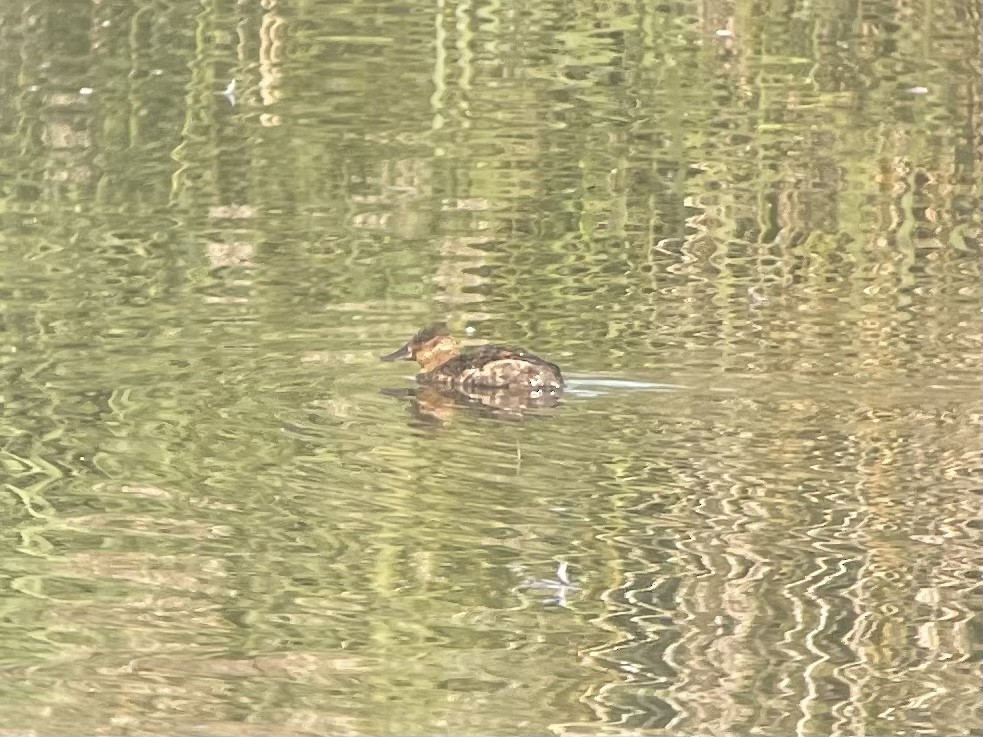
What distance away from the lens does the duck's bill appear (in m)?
7.92

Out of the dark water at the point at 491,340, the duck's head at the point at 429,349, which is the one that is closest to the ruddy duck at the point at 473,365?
the duck's head at the point at 429,349

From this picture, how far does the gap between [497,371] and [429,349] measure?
1.01ft

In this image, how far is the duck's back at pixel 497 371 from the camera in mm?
7422

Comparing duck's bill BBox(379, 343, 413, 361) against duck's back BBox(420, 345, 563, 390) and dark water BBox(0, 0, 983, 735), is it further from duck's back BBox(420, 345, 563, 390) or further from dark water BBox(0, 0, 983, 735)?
duck's back BBox(420, 345, 563, 390)

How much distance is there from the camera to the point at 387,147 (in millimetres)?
11070

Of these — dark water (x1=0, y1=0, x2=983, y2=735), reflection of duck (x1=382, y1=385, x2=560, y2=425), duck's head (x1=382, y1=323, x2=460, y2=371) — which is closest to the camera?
dark water (x1=0, y1=0, x2=983, y2=735)

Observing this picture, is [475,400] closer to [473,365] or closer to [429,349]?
[473,365]

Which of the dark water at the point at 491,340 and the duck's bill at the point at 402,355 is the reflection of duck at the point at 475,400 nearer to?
the dark water at the point at 491,340

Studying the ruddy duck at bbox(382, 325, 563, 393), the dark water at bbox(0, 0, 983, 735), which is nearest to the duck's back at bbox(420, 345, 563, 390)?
the ruddy duck at bbox(382, 325, 563, 393)

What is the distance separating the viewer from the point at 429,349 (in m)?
7.84

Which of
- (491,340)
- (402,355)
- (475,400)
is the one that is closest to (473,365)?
(475,400)

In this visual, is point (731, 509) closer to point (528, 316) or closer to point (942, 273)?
point (528, 316)

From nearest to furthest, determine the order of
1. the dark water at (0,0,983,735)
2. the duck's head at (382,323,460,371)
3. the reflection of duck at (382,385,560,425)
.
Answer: the dark water at (0,0,983,735) < the reflection of duck at (382,385,560,425) < the duck's head at (382,323,460,371)

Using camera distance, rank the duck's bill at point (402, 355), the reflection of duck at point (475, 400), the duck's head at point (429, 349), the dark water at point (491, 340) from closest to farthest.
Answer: the dark water at point (491, 340) → the reflection of duck at point (475, 400) → the duck's head at point (429, 349) → the duck's bill at point (402, 355)
